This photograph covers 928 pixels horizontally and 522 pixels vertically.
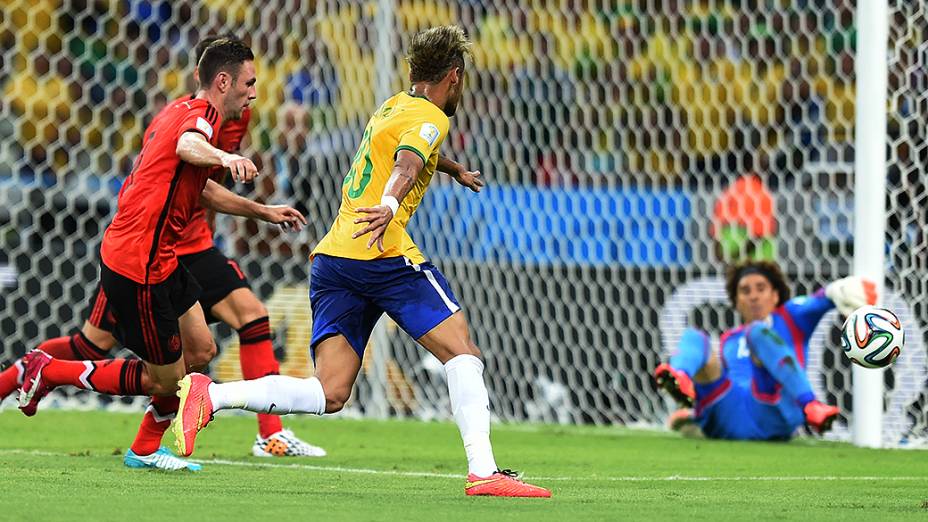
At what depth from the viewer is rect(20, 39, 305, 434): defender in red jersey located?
5379 millimetres

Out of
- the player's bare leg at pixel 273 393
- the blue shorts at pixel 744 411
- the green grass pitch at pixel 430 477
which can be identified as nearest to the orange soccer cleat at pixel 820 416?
the green grass pitch at pixel 430 477

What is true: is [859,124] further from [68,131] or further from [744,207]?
[68,131]

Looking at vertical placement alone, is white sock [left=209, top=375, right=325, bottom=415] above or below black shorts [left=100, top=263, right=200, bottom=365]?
below

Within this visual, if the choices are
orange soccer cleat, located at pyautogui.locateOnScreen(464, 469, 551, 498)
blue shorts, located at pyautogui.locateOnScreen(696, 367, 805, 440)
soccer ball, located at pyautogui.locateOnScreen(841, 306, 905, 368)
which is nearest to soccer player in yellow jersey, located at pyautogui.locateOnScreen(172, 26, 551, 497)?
orange soccer cleat, located at pyautogui.locateOnScreen(464, 469, 551, 498)

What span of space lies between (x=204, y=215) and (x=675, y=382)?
2.88 metres

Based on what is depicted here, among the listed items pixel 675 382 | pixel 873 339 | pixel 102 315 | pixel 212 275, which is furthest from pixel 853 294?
pixel 102 315

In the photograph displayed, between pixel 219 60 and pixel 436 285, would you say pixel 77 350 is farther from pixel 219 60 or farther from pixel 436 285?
pixel 436 285

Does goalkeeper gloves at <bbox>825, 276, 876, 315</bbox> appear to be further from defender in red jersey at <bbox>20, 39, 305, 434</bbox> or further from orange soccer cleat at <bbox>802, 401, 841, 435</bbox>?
defender in red jersey at <bbox>20, 39, 305, 434</bbox>

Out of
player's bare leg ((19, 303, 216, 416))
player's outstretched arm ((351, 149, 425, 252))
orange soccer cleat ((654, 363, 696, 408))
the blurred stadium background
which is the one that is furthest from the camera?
the blurred stadium background

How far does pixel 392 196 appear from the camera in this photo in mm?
4512

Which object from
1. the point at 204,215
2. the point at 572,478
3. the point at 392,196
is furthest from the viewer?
the point at 204,215

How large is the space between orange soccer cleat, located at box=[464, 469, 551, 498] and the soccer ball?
2.05m

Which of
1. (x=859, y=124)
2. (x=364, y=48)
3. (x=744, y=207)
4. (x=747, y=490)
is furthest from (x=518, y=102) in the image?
(x=747, y=490)

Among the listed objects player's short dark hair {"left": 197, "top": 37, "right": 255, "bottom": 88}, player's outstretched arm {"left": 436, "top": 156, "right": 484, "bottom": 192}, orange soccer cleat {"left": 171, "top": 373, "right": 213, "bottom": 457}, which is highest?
player's short dark hair {"left": 197, "top": 37, "right": 255, "bottom": 88}
